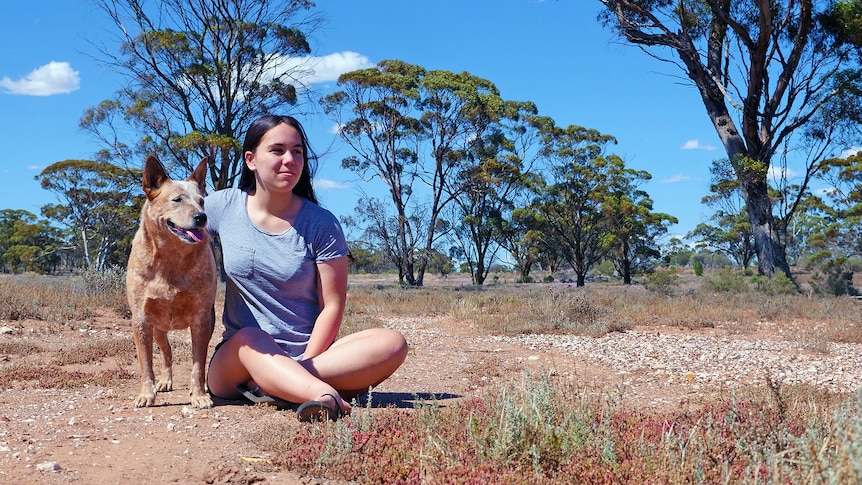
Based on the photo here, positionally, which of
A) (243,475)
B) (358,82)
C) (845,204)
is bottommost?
(243,475)

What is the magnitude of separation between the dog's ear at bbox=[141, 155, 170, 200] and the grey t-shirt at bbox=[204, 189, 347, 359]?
0.35 m

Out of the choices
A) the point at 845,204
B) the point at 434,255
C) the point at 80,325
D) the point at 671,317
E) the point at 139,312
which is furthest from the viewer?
the point at 845,204

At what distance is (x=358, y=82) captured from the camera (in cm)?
3186

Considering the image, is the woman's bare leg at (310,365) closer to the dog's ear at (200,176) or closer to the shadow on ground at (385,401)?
the shadow on ground at (385,401)

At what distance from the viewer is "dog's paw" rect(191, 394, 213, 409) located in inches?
162

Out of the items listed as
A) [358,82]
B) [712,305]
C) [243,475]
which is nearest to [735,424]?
[243,475]

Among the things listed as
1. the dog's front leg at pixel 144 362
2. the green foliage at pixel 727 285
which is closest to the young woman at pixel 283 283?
the dog's front leg at pixel 144 362

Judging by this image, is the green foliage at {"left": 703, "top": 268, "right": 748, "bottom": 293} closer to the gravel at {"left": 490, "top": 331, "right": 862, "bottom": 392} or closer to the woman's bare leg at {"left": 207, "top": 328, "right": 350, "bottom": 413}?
the gravel at {"left": 490, "top": 331, "right": 862, "bottom": 392}

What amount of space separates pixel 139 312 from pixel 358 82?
94.2 ft

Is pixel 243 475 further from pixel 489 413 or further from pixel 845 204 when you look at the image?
pixel 845 204

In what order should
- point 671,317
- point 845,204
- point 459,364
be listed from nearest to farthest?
point 459,364
point 671,317
point 845,204

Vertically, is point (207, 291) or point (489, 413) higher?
point (207, 291)

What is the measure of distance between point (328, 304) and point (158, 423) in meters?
1.10

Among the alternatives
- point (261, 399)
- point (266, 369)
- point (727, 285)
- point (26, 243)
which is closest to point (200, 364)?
point (261, 399)
